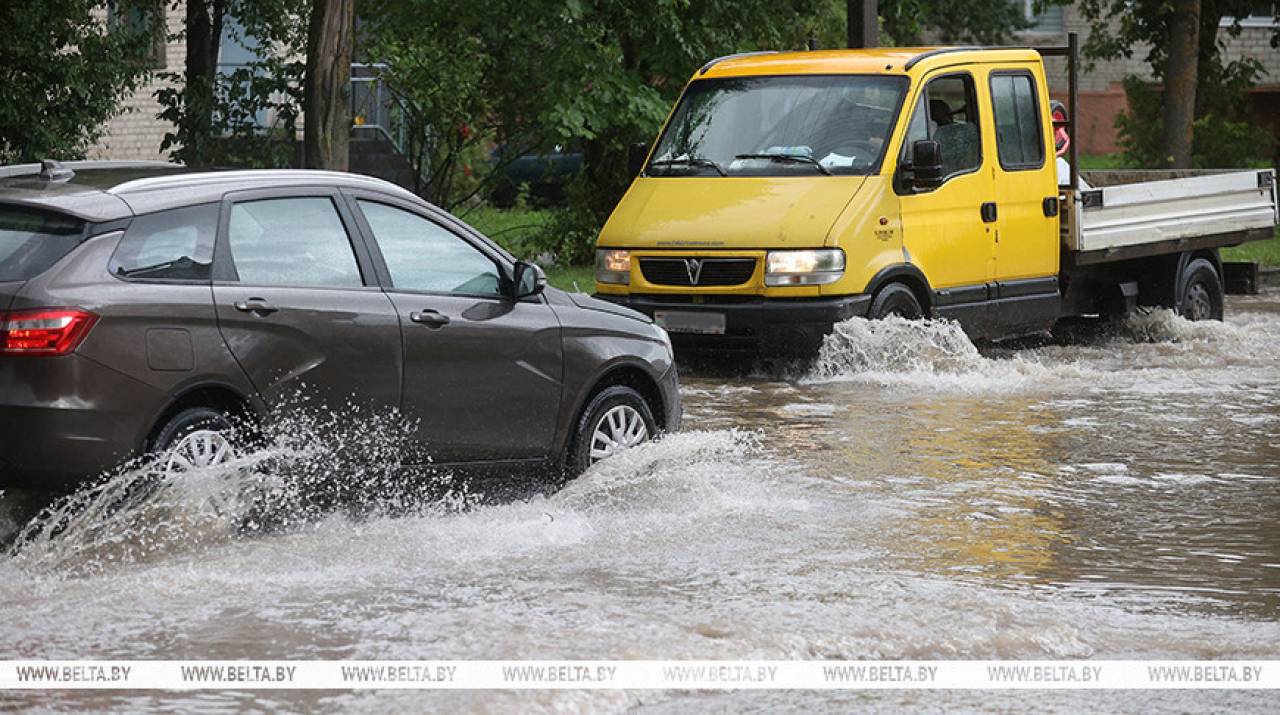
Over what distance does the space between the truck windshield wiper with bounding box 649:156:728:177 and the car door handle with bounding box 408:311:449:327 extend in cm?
639

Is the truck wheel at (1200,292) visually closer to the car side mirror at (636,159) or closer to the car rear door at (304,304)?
the car side mirror at (636,159)

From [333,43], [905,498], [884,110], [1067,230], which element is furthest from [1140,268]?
[905,498]

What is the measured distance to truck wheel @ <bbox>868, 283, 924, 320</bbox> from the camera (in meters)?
14.4

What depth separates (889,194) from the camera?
14484 mm

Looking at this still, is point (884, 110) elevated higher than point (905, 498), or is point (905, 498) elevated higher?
point (884, 110)

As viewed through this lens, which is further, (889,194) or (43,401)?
(889,194)

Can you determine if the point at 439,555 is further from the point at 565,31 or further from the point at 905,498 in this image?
the point at 565,31

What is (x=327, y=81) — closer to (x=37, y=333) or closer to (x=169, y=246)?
(x=169, y=246)

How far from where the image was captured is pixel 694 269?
566 inches

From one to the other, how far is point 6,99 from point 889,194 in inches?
264

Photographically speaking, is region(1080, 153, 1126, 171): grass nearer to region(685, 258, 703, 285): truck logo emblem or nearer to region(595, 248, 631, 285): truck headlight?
region(595, 248, 631, 285): truck headlight

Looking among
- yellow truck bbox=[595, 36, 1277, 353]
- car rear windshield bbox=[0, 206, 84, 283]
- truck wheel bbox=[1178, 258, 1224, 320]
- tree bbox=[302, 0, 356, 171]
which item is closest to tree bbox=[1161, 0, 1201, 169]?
truck wheel bbox=[1178, 258, 1224, 320]

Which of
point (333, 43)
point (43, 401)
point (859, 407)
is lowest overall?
point (859, 407)

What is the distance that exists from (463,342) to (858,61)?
7.22 m
